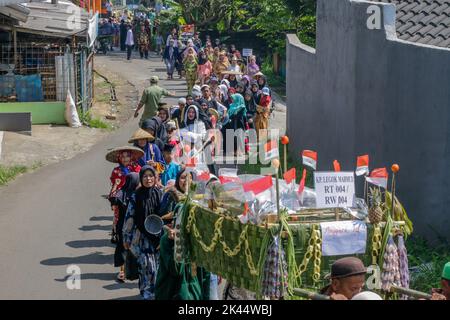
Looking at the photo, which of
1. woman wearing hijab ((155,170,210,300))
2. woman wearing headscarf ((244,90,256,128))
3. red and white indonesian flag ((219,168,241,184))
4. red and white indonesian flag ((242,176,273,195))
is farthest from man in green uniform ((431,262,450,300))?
woman wearing headscarf ((244,90,256,128))

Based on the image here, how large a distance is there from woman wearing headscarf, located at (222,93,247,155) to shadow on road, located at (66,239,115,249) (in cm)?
654

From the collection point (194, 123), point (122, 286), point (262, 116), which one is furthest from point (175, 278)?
point (262, 116)

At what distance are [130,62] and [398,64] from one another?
2527 centimetres

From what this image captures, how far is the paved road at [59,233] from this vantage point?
11203 millimetres

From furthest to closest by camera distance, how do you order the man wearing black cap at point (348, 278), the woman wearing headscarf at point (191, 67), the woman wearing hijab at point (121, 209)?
the woman wearing headscarf at point (191, 67) < the woman wearing hijab at point (121, 209) < the man wearing black cap at point (348, 278)

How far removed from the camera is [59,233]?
45.4 ft

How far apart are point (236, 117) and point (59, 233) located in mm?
6718

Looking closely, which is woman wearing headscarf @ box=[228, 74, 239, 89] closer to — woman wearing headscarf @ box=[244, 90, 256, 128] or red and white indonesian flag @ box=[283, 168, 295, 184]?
woman wearing headscarf @ box=[244, 90, 256, 128]

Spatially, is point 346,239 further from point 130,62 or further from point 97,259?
point 130,62

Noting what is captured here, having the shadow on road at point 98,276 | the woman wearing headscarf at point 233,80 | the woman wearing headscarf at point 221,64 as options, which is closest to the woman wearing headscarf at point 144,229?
the shadow on road at point 98,276

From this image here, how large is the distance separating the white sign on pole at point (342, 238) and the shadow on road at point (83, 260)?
524cm

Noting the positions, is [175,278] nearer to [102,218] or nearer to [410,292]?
[410,292]

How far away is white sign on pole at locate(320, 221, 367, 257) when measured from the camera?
7629 mm

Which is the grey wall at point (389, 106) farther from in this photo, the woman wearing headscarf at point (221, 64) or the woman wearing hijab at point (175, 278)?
the woman wearing headscarf at point (221, 64)
